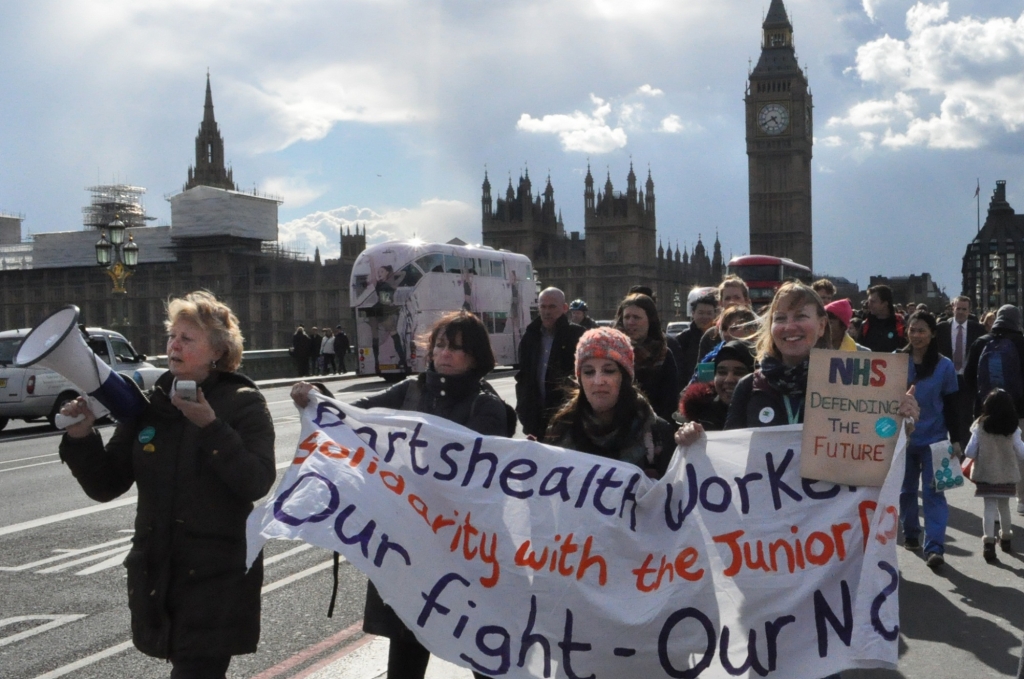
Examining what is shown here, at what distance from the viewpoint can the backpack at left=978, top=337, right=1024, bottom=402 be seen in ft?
31.0

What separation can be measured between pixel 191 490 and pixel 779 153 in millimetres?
126548

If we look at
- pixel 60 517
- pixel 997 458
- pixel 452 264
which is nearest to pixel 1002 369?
pixel 997 458

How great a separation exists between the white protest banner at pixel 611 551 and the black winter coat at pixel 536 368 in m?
3.56

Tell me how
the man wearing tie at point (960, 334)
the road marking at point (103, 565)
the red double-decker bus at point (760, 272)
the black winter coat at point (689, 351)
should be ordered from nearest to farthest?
the road marking at point (103, 565), the black winter coat at point (689, 351), the man wearing tie at point (960, 334), the red double-decker bus at point (760, 272)

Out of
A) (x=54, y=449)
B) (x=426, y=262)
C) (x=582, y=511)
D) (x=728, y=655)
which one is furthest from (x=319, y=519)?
(x=426, y=262)

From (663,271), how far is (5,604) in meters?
110

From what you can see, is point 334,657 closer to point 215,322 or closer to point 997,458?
point 215,322

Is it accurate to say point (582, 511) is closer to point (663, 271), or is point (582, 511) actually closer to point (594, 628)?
point (594, 628)

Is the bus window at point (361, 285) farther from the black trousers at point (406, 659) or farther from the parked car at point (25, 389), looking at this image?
the black trousers at point (406, 659)

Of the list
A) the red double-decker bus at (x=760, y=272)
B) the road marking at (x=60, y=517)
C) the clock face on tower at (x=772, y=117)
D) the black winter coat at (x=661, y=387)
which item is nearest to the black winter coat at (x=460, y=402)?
the black winter coat at (x=661, y=387)

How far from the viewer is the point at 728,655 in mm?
3504

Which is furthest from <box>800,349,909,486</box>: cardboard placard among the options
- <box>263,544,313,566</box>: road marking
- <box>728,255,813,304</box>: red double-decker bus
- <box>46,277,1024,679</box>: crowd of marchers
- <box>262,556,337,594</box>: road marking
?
<box>728,255,813,304</box>: red double-decker bus

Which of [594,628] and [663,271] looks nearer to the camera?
[594,628]

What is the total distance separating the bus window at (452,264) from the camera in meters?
30.0
